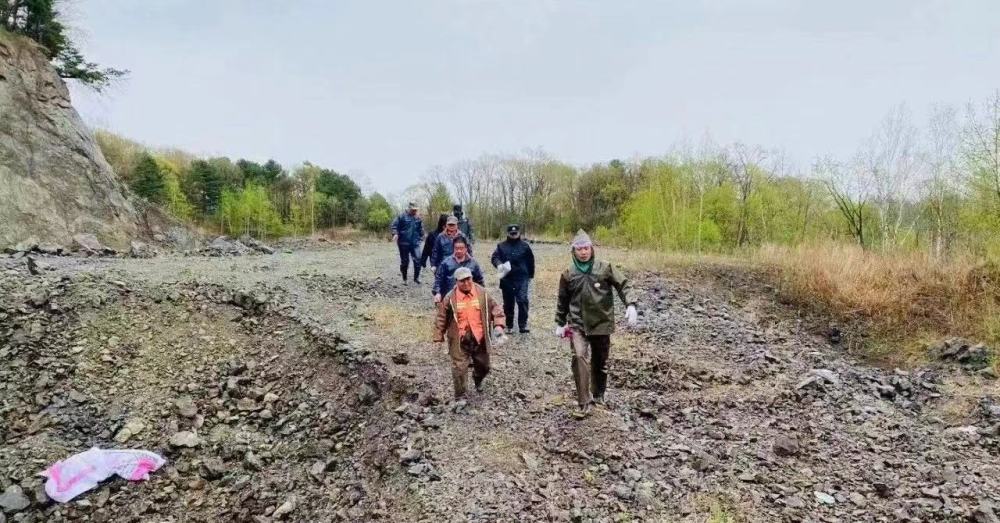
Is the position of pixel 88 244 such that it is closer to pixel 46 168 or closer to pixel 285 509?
pixel 46 168

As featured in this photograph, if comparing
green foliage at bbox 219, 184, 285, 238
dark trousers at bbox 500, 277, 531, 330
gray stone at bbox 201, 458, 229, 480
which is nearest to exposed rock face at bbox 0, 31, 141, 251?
gray stone at bbox 201, 458, 229, 480

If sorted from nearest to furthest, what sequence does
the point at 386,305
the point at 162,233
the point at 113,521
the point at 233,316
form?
the point at 113,521 → the point at 233,316 → the point at 386,305 → the point at 162,233

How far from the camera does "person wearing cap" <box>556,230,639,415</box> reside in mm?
5871

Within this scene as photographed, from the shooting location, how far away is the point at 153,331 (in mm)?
8266

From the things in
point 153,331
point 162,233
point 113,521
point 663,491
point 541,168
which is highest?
point 541,168

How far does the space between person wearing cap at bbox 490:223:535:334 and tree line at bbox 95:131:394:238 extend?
30.1m

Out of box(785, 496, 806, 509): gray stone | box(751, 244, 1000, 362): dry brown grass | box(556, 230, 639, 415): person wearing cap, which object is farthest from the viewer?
box(751, 244, 1000, 362): dry brown grass

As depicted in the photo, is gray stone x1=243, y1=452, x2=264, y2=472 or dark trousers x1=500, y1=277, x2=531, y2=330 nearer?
gray stone x1=243, y1=452, x2=264, y2=472

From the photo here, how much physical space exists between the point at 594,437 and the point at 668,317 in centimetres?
633

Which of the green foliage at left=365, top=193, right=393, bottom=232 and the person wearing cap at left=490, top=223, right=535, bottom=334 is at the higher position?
the green foliage at left=365, top=193, right=393, bottom=232

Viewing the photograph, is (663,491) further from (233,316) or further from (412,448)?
(233,316)

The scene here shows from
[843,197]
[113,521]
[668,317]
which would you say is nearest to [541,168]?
[843,197]

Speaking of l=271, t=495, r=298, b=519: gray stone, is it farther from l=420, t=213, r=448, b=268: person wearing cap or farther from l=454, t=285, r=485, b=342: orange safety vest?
l=420, t=213, r=448, b=268: person wearing cap

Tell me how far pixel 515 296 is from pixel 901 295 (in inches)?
326
